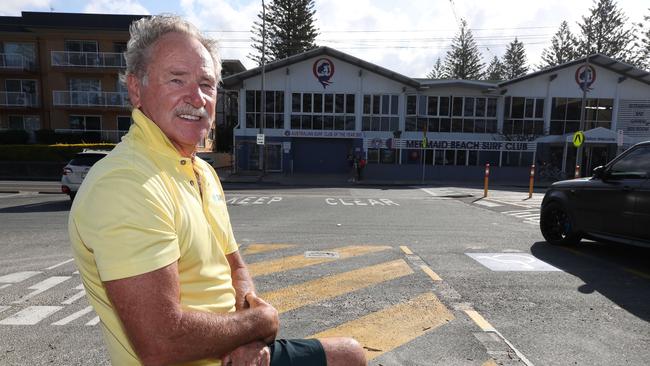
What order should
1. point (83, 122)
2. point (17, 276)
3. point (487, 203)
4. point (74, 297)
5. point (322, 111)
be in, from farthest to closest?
point (83, 122), point (322, 111), point (487, 203), point (17, 276), point (74, 297)

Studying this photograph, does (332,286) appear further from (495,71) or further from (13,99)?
(495,71)

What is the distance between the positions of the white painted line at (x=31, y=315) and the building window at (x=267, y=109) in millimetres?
28694

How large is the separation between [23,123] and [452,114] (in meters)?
37.0

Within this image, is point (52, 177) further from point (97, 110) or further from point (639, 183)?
point (639, 183)

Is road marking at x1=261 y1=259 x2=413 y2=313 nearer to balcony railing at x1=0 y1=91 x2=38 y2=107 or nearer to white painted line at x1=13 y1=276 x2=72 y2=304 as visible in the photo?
white painted line at x1=13 y1=276 x2=72 y2=304

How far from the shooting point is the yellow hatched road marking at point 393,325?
363 centimetres

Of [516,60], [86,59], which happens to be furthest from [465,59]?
[86,59]

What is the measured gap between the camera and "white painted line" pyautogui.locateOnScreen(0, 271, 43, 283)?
5371mm

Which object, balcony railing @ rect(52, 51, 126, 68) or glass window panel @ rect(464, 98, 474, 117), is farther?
balcony railing @ rect(52, 51, 126, 68)

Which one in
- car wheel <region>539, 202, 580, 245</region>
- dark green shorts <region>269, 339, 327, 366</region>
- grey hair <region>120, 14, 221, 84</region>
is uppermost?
grey hair <region>120, 14, 221, 84</region>

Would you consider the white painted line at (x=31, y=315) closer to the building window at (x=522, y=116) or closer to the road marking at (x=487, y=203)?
the road marking at (x=487, y=203)

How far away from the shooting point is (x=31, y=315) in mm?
4195

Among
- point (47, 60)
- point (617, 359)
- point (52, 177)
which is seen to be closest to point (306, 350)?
point (617, 359)

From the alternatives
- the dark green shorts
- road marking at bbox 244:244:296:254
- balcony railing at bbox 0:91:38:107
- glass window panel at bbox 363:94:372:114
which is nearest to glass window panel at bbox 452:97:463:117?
glass window panel at bbox 363:94:372:114
